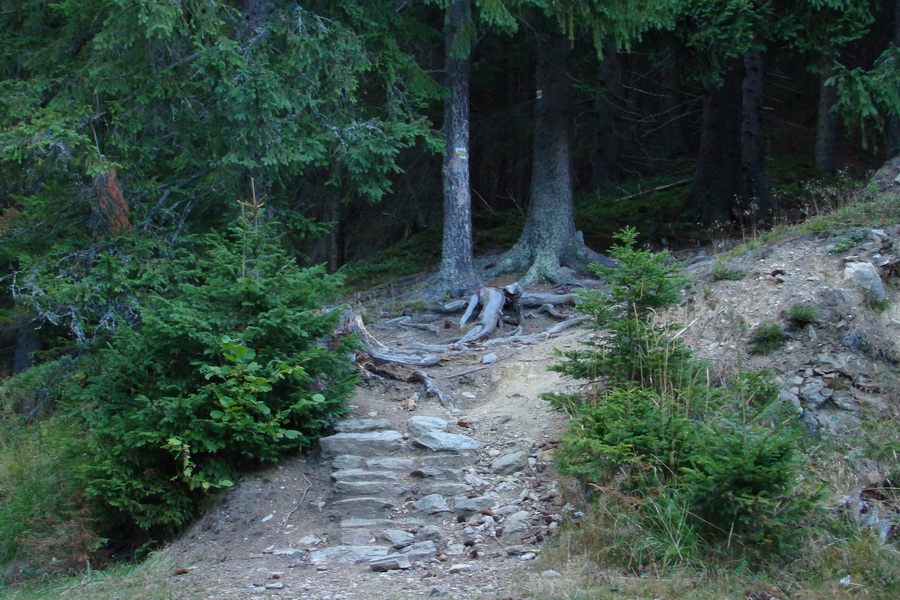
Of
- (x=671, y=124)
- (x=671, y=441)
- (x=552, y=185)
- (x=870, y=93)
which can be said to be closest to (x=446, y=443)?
(x=671, y=441)

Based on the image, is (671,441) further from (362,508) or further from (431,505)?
(362,508)

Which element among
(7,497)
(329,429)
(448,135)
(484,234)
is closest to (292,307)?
(329,429)

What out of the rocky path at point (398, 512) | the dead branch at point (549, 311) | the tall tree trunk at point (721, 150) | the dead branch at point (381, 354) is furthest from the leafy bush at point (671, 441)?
the tall tree trunk at point (721, 150)

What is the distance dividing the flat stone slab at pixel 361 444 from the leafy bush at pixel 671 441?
1.67 meters

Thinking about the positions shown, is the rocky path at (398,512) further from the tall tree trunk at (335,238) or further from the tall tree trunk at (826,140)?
the tall tree trunk at (826,140)

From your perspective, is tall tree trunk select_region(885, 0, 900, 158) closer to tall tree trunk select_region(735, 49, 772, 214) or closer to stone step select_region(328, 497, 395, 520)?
tall tree trunk select_region(735, 49, 772, 214)

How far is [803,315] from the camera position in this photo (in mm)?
8078

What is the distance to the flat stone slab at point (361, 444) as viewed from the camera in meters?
7.66

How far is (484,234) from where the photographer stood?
16797 millimetres

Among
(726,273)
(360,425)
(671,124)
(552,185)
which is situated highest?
(671,124)

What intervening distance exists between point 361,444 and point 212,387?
1539 millimetres

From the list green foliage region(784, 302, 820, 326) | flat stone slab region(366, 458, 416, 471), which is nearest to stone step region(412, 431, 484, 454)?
flat stone slab region(366, 458, 416, 471)

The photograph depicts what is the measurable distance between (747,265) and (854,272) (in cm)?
117

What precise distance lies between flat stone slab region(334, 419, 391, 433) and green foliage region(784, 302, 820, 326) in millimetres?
4268
